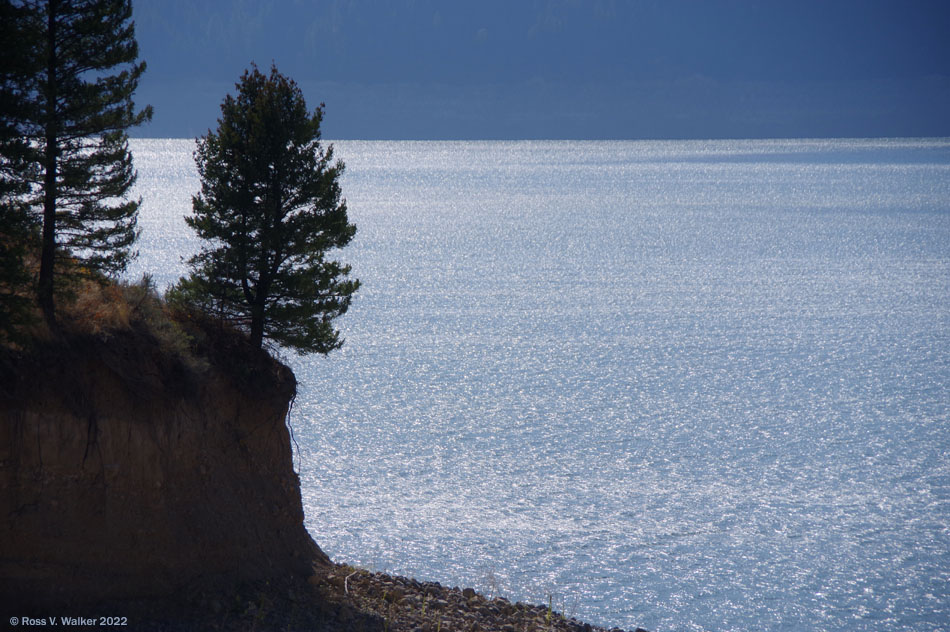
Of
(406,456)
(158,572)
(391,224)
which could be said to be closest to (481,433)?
(406,456)

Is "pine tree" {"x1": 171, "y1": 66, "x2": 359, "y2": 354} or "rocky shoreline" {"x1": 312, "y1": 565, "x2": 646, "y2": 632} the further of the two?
"pine tree" {"x1": 171, "y1": 66, "x2": 359, "y2": 354}

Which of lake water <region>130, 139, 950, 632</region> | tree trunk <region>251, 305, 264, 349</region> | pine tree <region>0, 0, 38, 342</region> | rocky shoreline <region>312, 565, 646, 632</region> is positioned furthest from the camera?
lake water <region>130, 139, 950, 632</region>

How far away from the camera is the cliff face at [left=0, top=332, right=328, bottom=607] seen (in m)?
12.1

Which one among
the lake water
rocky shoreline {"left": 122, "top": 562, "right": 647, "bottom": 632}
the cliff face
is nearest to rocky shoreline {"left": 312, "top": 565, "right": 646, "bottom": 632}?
rocky shoreline {"left": 122, "top": 562, "right": 647, "bottom": 632}

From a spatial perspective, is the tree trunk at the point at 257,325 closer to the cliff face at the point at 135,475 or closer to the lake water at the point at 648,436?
the cliff face at the point at 135,475

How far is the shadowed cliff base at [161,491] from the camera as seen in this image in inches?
476

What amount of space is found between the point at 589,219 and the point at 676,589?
284 feet

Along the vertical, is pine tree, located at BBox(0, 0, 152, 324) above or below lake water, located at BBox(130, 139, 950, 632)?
above

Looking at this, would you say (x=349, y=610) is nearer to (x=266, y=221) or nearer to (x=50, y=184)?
(x=266, y=221)

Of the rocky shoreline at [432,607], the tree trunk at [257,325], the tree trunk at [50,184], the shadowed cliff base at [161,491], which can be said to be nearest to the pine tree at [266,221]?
Result: the tree trunk at [257,325]

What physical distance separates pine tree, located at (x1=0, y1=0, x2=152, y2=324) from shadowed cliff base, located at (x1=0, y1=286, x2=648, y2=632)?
36.5 inches

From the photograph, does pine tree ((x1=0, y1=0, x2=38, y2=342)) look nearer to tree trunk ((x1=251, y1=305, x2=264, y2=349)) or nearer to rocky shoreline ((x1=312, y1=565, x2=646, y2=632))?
tree trunk ((x1=251, y1=305, x2=264, y2=349))

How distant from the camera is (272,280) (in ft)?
50.9

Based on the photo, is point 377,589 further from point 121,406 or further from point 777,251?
point 777,251
